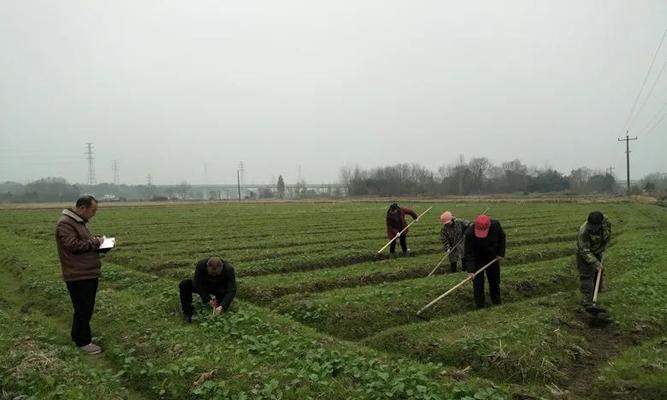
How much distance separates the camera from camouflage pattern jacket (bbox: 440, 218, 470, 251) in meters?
15.8

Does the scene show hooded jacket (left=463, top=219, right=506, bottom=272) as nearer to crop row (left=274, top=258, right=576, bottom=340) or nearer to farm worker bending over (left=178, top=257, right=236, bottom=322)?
crop row (left=274, top=258, right=576, bottom=340)

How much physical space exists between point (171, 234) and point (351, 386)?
1043 inches

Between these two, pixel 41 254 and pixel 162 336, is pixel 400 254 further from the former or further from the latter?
pixel 41 254

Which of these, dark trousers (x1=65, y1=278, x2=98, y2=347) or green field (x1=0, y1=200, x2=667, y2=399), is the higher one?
dark trousers (x1=65, y1=278, x2=98, y2=347)

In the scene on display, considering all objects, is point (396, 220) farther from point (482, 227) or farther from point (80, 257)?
point (80, 257)

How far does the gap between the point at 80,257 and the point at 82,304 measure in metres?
0.94

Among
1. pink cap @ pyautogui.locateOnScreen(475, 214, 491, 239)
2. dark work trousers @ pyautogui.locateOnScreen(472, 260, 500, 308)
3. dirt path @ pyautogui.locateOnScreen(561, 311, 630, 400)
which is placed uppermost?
pink cap @ pyautogui.locateOnScreen(475, 214, 491, 239)

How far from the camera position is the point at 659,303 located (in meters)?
11.5

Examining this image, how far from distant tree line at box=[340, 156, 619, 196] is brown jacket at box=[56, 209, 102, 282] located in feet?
460

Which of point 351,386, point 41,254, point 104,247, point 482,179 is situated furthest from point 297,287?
point 482,179

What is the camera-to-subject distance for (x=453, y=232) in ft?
52.2

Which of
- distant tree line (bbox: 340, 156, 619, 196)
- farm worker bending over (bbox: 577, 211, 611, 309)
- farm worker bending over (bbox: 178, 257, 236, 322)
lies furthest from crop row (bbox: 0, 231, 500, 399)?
distant tree line (bbox: 340, 156, 619, 196)

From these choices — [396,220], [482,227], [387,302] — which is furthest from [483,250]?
[396,220]

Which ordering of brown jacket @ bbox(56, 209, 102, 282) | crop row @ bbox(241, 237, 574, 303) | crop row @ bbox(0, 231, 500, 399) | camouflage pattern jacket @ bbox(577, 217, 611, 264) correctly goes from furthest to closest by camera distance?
crop row @ bbox(241, 237, 574, 303)
camouflage pattern jacket @ bbox(577, 217, 611, 264)
brown jacket @ bbox(56, 209, 102, 282)
crop row @ bbox(0, 231, 500, 399)
